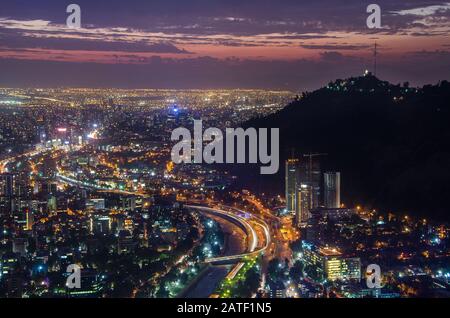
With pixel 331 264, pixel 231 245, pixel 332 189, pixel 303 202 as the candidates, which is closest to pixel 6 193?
pixel 231 245

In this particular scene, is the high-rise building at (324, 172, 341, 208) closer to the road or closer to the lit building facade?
the road

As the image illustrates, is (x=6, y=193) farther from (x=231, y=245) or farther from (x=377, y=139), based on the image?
(x=377, y=139)

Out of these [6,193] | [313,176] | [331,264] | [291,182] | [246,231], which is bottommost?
[246,231]

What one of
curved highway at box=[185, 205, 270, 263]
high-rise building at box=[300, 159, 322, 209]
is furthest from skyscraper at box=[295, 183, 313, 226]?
curved highway at box=[185, 205, 270, 263]

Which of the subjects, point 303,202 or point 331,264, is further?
point 303,202

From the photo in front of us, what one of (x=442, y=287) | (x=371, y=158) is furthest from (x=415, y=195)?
(x=442, y=287)
